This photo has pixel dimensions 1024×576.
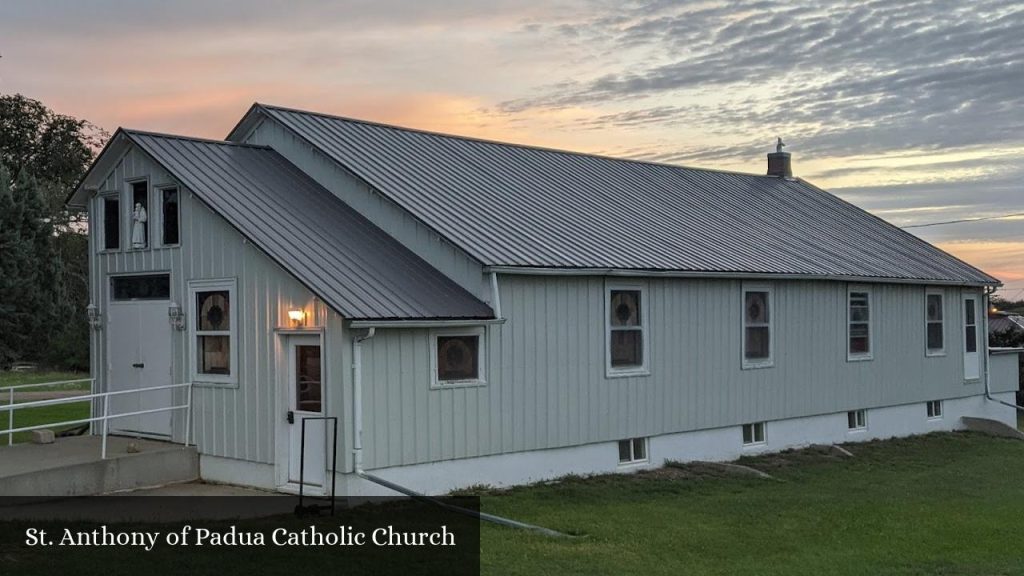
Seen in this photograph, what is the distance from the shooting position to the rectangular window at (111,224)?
1636 centimetres

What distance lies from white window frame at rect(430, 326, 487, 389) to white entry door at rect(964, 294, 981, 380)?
15023mm

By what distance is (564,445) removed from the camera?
15.5m

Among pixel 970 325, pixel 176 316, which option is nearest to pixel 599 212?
pixel 176 316

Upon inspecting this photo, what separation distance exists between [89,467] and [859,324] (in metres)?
14.5

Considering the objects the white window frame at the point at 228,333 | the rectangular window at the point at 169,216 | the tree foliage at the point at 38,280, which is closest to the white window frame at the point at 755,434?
the white window frame at the point at 228,333

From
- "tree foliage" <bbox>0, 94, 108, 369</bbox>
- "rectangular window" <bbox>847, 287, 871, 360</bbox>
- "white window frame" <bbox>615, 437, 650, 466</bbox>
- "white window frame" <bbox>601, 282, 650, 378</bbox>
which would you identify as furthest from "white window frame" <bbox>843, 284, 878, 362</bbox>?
"tree foliage" <bbox>0, 94, 108, 369</bbox>

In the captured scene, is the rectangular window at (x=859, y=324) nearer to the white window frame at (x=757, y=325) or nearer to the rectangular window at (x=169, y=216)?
the white window frame at (x=757, y=325)

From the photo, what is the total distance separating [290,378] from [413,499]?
2.17 m

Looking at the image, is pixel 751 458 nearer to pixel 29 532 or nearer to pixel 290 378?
pixel 290 378

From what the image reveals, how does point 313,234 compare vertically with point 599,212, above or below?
below

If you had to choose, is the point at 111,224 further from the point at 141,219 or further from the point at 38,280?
the point at 38,280

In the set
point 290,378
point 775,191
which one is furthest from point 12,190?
point 290,378

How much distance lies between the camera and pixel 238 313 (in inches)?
559

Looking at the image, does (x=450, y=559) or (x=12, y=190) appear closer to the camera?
(x=450, y=559)
